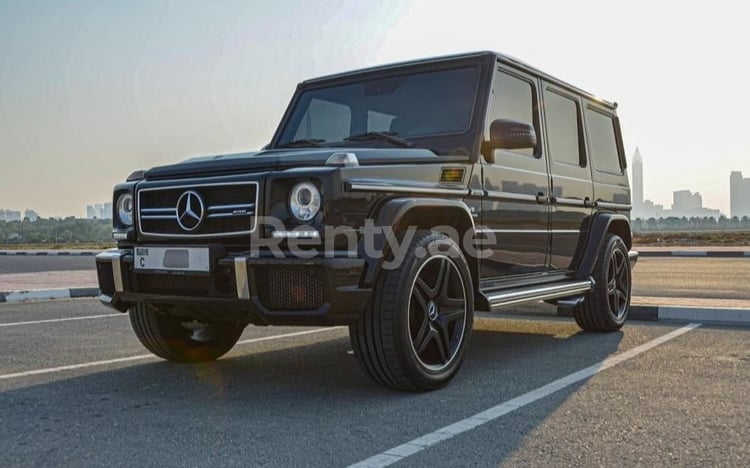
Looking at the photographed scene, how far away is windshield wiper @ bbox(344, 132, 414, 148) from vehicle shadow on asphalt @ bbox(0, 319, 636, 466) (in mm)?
1509

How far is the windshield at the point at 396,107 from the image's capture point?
5289 mm

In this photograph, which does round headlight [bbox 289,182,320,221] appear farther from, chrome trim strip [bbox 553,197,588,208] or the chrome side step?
chrome trim strip [bbox 553,197,588,208]

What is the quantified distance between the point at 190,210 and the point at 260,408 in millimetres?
1152

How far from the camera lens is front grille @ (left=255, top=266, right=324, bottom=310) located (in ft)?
12.9

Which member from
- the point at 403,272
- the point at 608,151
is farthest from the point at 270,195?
the point at 608,151

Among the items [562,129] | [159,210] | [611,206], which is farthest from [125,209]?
[611,206]

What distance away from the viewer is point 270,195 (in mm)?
4043

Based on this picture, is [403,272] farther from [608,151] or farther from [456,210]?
[608,151]

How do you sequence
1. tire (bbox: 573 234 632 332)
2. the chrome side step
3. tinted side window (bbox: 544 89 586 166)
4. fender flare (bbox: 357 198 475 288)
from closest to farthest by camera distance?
fender flare (bbox: 357 198 475 288)
the chrome side step
tinted side window (bbox: 544 89 586 166)
tire (bbox: 573 234 632 332)

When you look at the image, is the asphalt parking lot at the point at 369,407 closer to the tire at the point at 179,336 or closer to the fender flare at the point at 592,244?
the tire at the point at 179,336

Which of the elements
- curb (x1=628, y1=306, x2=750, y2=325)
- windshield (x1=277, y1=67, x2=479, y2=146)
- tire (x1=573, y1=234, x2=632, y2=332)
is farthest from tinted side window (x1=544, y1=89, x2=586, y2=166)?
curb (x1=628, y1=306, x2=750, y2=325)

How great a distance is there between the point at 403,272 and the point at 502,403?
33.4 inches

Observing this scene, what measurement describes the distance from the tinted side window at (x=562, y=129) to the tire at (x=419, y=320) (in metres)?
2.05

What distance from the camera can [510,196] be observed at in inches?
213
